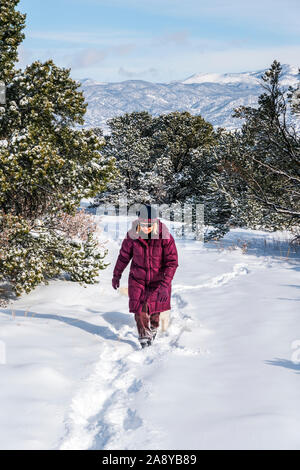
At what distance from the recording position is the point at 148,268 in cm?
Answer: 524

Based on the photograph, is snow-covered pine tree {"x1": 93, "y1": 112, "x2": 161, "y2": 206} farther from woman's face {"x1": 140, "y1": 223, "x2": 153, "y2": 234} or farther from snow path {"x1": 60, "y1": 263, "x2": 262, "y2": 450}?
woman's face {"x1": 140, "y1": 223, "x2": 153, "y2": 234}

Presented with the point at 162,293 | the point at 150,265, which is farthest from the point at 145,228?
the point at 162,293

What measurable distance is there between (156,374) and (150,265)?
5.00 feet

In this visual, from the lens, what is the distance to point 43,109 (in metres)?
7.13

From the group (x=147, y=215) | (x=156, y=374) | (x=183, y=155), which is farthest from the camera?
(x=183, y=155)

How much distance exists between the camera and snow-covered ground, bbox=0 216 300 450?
9.54 feet

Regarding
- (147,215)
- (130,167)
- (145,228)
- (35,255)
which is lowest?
(35,255)

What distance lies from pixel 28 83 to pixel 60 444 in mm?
6151

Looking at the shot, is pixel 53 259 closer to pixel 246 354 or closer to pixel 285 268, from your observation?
pixel 246 354

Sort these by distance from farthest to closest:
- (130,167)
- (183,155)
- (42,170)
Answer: (183,155) → (130,167) → (42,170)

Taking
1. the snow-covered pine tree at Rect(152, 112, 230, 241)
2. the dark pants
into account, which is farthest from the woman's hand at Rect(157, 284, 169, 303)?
the snow-covered pine tree at Rect(152, 112, 230, 241)

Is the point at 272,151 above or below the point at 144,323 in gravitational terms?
above

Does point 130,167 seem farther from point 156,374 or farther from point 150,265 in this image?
point 156,374
